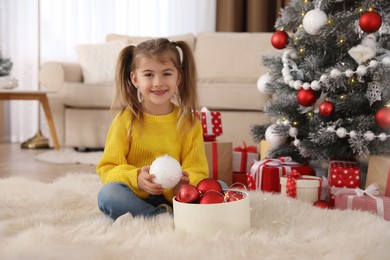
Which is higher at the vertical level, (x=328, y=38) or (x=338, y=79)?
(x=328, y=38)

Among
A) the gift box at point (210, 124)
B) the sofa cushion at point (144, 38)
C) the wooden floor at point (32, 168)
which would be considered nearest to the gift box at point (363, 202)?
the gift box at point (210, 124)

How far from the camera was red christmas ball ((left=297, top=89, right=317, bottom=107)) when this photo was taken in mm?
2008

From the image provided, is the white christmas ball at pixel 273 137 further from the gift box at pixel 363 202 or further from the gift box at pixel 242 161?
the gift box at pixel 363 202

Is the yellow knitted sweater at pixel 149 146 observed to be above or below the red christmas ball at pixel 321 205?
above

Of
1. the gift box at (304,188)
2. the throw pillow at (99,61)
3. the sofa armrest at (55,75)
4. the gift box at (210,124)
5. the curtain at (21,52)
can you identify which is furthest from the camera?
the curtain at (21,52)

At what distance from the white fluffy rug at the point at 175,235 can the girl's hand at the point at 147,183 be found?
8 cm

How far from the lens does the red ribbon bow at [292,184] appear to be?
1.81 meters

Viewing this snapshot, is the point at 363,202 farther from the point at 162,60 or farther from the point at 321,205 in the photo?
the point at 162,60

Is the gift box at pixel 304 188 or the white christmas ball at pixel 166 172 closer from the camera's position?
the white christmas ball at pixel 166 172

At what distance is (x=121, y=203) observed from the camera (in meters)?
1.48

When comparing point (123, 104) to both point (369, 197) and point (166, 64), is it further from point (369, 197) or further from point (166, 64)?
point (369, 197)

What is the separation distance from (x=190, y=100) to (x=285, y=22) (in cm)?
68

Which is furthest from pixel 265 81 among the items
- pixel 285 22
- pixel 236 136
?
pixel 236 136

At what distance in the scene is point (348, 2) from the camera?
205 cm
